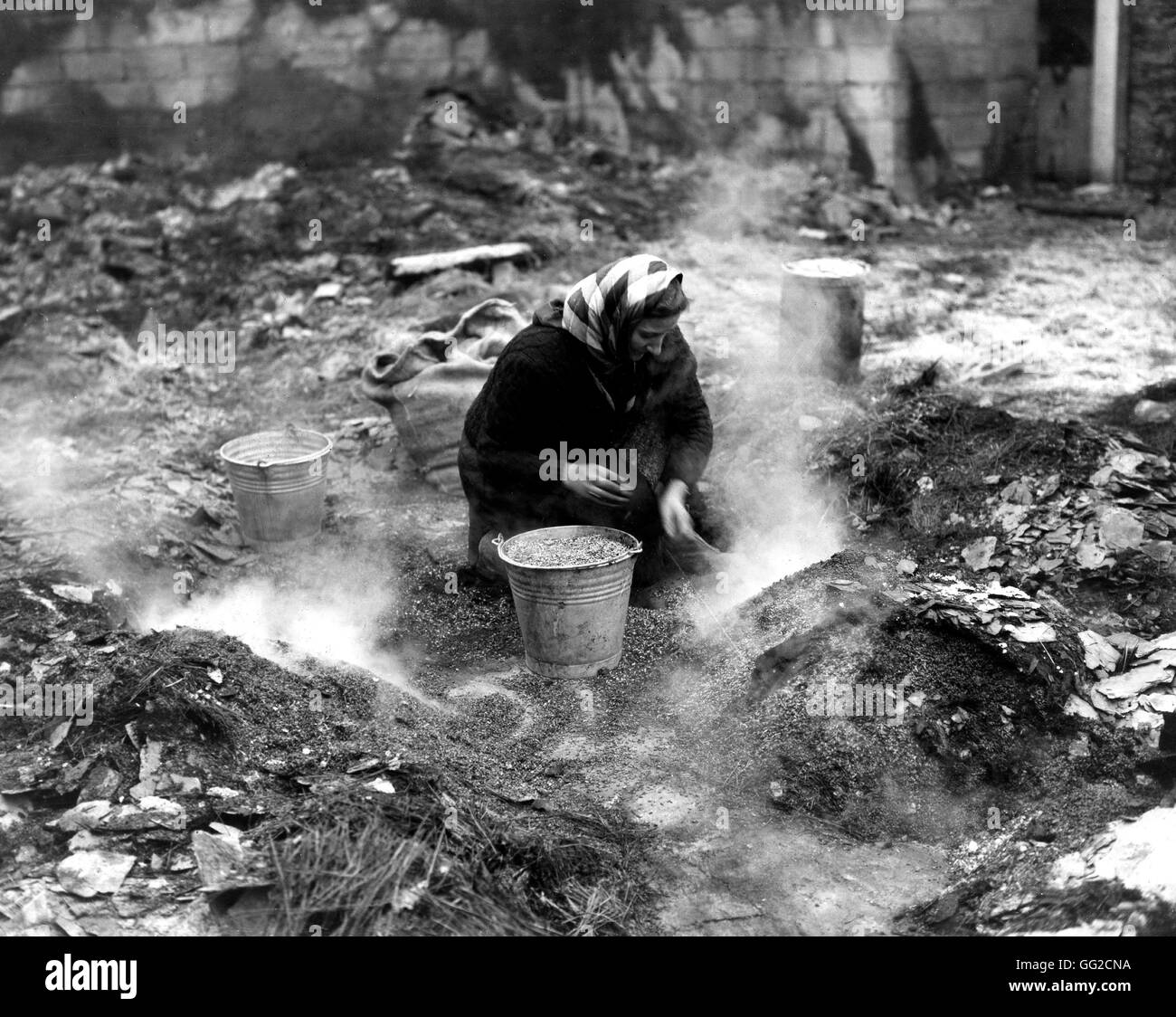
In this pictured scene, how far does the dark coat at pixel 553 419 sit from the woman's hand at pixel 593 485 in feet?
0.61

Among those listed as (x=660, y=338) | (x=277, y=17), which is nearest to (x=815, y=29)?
(x=277, y=17)

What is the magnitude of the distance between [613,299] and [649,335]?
204mm

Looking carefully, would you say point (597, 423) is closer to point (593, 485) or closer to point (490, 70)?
point (593, 485)

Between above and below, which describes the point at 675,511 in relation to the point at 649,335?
below

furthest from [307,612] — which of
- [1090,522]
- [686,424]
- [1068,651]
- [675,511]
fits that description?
[1090,522]

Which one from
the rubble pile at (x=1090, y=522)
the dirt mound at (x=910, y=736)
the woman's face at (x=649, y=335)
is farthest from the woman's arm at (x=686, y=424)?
the rubble pile at (x=1090, y=522)

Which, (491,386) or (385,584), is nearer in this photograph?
(491,386)

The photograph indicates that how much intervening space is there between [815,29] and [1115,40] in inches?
110

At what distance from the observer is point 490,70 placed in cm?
1202

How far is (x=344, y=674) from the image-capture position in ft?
16.9

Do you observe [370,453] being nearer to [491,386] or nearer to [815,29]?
[491,386]
